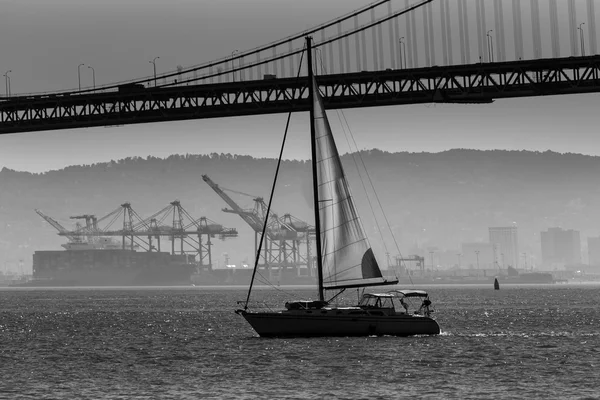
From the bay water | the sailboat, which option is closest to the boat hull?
the sailboat

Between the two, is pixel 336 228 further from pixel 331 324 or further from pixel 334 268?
pixel 331 324

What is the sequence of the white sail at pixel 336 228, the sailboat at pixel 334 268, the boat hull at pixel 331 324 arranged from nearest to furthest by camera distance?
the boat hull at pixel 331 324
the sailboat at pixel 334 268
the white sail at pixel 336 228

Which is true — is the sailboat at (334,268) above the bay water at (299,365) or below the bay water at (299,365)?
above

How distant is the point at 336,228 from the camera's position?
188 feet

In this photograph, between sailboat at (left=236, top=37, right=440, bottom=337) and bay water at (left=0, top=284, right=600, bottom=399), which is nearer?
bay water at (left=0, top=284, right=600, bottom=399)

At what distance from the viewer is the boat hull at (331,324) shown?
5631 cm

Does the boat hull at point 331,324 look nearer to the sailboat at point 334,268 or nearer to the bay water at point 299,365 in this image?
the sailboat at point 334,268

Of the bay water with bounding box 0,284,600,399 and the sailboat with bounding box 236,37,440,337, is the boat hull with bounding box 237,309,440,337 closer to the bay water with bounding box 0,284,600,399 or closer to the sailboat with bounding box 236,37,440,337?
the sailboat with bounding box 236,37,440,337

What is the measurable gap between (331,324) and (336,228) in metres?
4.22

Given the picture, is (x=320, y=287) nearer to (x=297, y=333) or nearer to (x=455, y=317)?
(x=297, y=333)

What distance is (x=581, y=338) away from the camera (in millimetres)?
64750

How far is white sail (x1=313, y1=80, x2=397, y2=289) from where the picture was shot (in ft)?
186

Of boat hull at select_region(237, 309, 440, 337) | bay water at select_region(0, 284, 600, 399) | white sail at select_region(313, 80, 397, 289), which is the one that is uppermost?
white sail at select_region(313, 80, 397, 289)

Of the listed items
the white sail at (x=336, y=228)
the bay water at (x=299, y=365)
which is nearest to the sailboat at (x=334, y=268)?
the white sail at (x=336, y=228)
